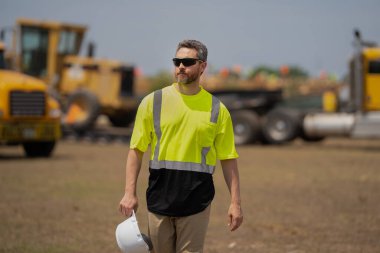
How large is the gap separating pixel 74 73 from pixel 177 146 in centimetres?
2422

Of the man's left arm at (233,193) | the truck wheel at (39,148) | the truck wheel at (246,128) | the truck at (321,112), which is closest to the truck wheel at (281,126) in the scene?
the truck at (321,112)

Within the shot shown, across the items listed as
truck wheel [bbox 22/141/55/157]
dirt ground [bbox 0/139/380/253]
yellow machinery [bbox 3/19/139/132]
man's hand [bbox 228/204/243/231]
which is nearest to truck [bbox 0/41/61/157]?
truck wheel [bbox 22/141/55/157]

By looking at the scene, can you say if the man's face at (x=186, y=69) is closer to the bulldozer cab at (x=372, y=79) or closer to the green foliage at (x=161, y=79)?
the bulldozer cab at (x=372, y=79)

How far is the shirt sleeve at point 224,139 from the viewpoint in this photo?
5648 millimetres

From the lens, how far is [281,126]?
2784cm

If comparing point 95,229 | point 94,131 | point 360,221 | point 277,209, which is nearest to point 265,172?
point 277,209

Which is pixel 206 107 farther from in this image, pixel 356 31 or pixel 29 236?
pixel 356 31

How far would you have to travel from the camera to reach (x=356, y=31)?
1024 inches

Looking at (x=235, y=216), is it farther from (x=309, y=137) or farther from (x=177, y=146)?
(x=309, y=137)

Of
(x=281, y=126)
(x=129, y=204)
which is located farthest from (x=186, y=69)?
(x=281, y=126)

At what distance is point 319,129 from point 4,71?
10496 mm

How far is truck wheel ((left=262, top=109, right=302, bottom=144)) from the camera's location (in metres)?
27.5

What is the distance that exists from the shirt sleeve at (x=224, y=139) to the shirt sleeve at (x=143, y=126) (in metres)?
0.45

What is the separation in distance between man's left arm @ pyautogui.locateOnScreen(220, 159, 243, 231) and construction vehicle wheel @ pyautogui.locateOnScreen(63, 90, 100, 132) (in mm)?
21947
